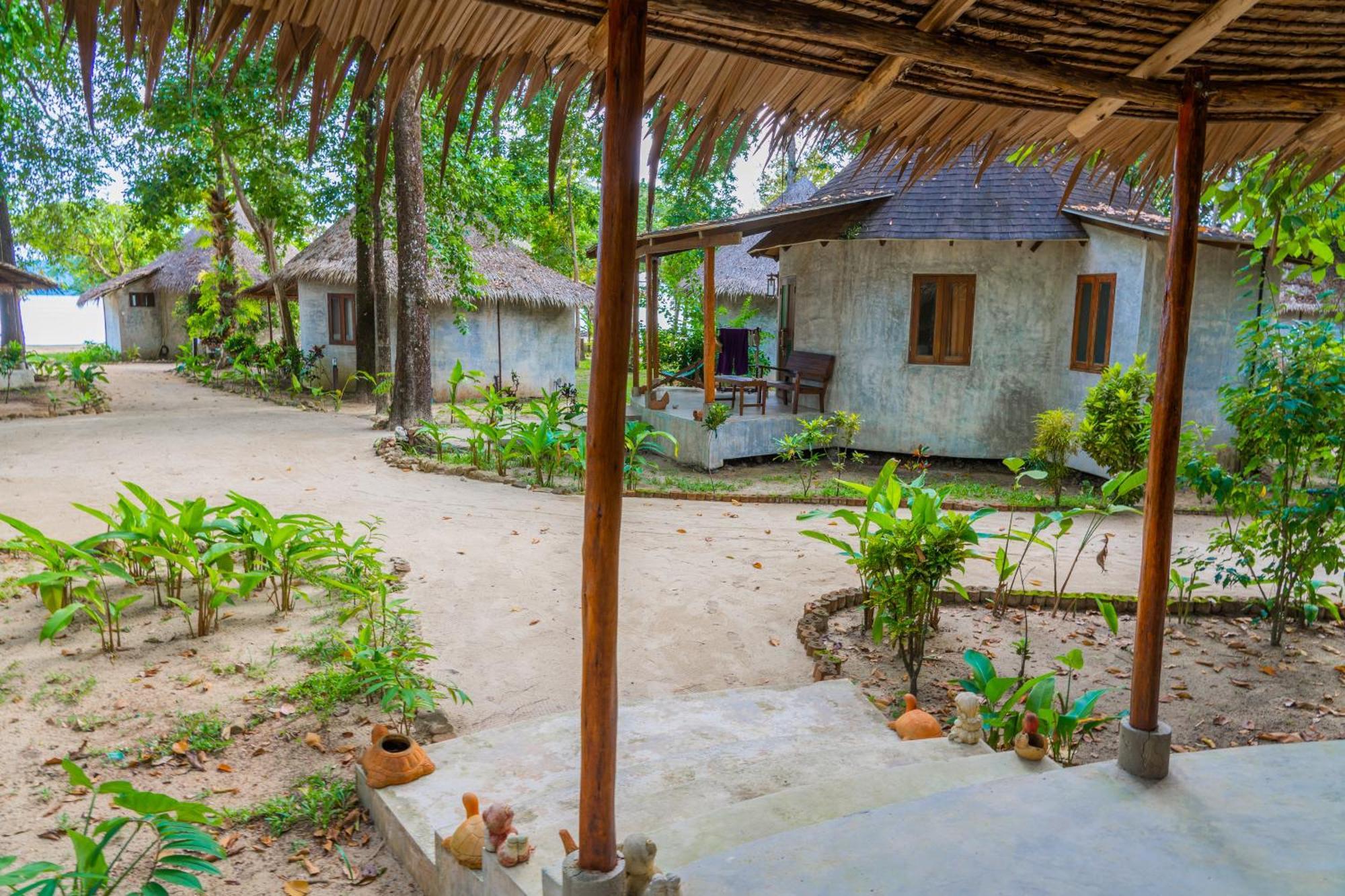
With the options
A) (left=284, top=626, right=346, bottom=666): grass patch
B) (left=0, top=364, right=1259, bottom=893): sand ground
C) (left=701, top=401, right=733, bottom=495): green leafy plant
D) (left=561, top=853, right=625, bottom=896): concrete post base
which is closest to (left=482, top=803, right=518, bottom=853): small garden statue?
(left=561, top=853, right=625, bottom=896): concrete post base

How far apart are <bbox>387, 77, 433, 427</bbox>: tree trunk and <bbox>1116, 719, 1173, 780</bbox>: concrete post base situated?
11.3 metres

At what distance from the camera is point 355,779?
377cm

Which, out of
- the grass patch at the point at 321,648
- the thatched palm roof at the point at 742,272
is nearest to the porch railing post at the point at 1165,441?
the grass patch at the point at 321,648

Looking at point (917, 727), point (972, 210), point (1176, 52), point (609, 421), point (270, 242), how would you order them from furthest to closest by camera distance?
point (270, 242) < point (972, 210) < point (917, 727) < point (1176, 52) < point (609, 421)

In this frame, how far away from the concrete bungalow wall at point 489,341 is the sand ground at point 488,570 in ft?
19.6

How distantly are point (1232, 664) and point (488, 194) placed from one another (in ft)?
42.3

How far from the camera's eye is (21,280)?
19000 millimetres

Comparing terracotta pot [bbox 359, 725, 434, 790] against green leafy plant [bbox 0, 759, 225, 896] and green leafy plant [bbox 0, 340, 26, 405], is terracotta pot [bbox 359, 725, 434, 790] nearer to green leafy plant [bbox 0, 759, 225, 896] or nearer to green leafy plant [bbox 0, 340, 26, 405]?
Result: green leafy plant [bbox 0, 759, 225, 896]

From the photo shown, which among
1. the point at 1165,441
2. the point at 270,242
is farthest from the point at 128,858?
the point at 270,242

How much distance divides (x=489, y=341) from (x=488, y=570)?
13.0 metres

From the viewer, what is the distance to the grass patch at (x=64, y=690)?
173 inches

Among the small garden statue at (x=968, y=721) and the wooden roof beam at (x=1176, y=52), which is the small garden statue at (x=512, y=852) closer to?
the small garden statue at (x=968, y=721)

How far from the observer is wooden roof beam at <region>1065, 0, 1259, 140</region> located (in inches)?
101

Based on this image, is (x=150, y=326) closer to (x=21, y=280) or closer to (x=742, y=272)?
(x=21, y=280)
